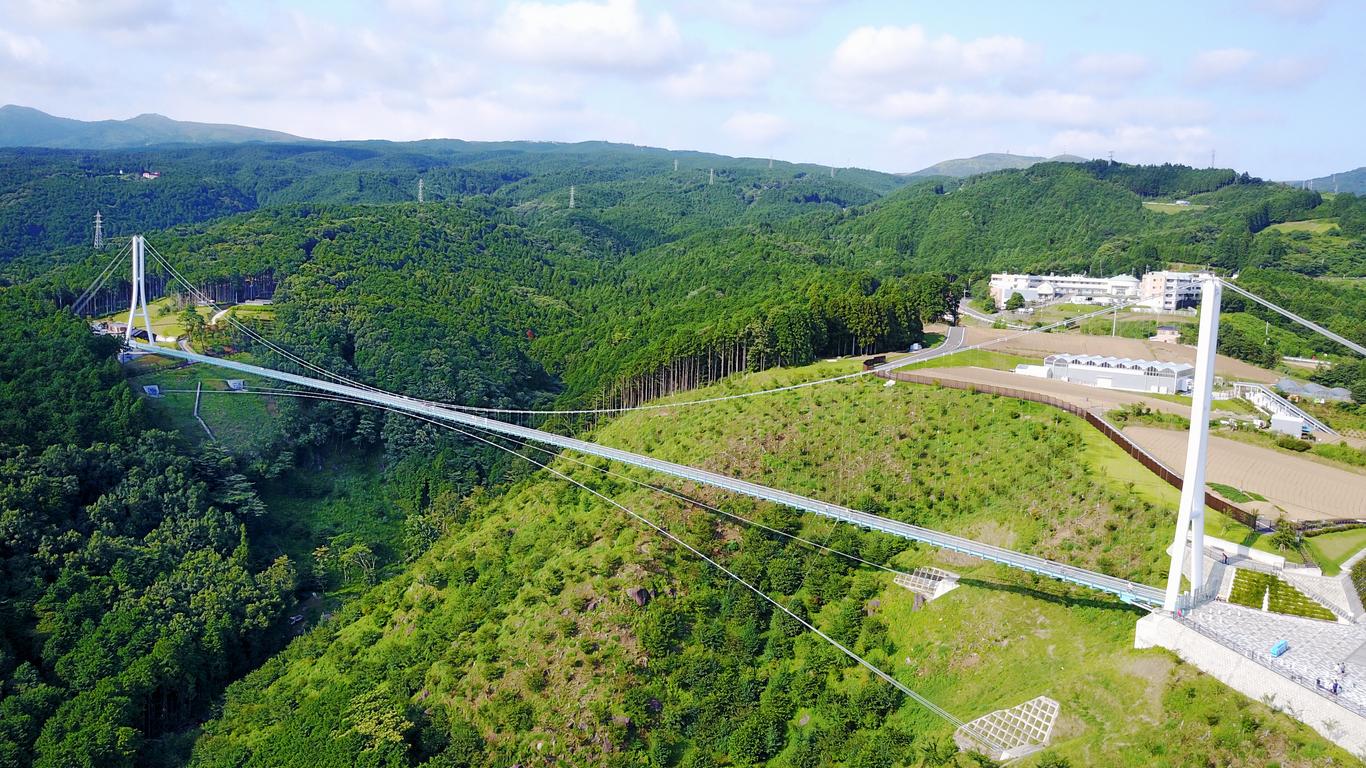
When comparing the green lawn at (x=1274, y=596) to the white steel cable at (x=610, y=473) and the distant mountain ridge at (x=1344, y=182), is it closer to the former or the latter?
the white steel cable at (x=610, y=473)

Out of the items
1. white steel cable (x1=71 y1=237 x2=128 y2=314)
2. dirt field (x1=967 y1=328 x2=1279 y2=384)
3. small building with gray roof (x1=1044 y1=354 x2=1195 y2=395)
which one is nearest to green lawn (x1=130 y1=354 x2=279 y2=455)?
white steel cable (x1=71 y1=237 x2=128 y2=314)

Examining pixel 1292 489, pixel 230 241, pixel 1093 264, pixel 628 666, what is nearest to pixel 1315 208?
pixel 1093 264

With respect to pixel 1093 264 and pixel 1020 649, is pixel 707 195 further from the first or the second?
pixel 1020 649

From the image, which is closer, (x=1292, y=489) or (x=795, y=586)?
(x=1292, y=489)

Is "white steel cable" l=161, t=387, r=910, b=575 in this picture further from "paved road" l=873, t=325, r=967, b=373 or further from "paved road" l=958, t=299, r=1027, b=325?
"paved road" l=958, t=299, r=1027, b=325

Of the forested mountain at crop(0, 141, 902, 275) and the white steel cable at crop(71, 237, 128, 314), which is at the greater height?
the forested mountain at crop(0, 141, 902, 275)

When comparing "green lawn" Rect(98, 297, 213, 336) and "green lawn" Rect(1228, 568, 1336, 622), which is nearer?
"green lawn" Rect(1228, 568, 1336, 622)
